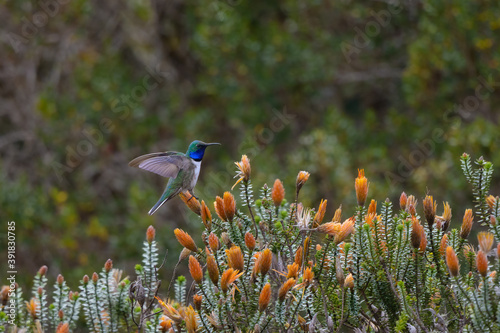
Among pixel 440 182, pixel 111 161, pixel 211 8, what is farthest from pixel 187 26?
pixel 440 182

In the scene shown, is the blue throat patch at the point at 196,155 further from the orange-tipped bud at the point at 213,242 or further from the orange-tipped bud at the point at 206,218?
the orange-tipped bud at the point at 213,242

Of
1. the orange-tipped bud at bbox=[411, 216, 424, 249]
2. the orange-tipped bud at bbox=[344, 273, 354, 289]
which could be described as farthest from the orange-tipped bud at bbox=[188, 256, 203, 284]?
the orange-tipped bud at bbox=[411, 216, 424, 249]

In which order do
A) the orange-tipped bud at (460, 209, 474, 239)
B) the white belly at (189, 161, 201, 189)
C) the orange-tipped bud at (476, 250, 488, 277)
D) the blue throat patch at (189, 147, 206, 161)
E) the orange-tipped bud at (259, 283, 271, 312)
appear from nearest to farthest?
the orange-tipped bud at (476, 250, 488, 277) < the orange-tipped bud at (259, 283, 271, 312) < the orange-tipped bud at (460, 209, 474, 239) < the white belly at (189, 161, 201, 189) < the blue throat patch at (189, 147, 206, 161)

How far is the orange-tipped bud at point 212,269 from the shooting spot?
7.03 feet

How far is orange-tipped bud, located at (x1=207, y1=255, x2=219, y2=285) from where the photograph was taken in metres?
2.14

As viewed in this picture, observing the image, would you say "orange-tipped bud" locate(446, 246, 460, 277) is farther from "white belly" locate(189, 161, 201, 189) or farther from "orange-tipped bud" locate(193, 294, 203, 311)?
"white belly" locate(189, 161, 201, 189)

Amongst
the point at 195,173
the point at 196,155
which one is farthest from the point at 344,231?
the point at 196,155

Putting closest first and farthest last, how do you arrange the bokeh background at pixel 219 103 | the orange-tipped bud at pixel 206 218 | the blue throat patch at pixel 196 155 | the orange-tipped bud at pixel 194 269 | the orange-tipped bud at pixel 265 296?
1. the orange-tipped bud at pixel 265 296
2. the orange-tipped bud at pixel 194 269
3. the orange-tipped bud at pixel 206 218
4. the blue throat patch at pixel 196 155
5. the bokeh background at pixel 219 103

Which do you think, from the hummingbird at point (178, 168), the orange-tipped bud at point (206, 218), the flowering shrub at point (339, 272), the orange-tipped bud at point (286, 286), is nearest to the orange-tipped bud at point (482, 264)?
the flowering shrub at point (339, 272)

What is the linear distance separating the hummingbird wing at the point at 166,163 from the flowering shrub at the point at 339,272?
4.06 feet

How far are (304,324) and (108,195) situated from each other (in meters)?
7.70

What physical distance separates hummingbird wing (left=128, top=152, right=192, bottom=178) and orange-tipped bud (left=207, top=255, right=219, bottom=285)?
5.18 ft

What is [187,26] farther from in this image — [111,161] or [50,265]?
[50,265]

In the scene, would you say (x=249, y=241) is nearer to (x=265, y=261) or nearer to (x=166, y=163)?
(x=265, y=261)
